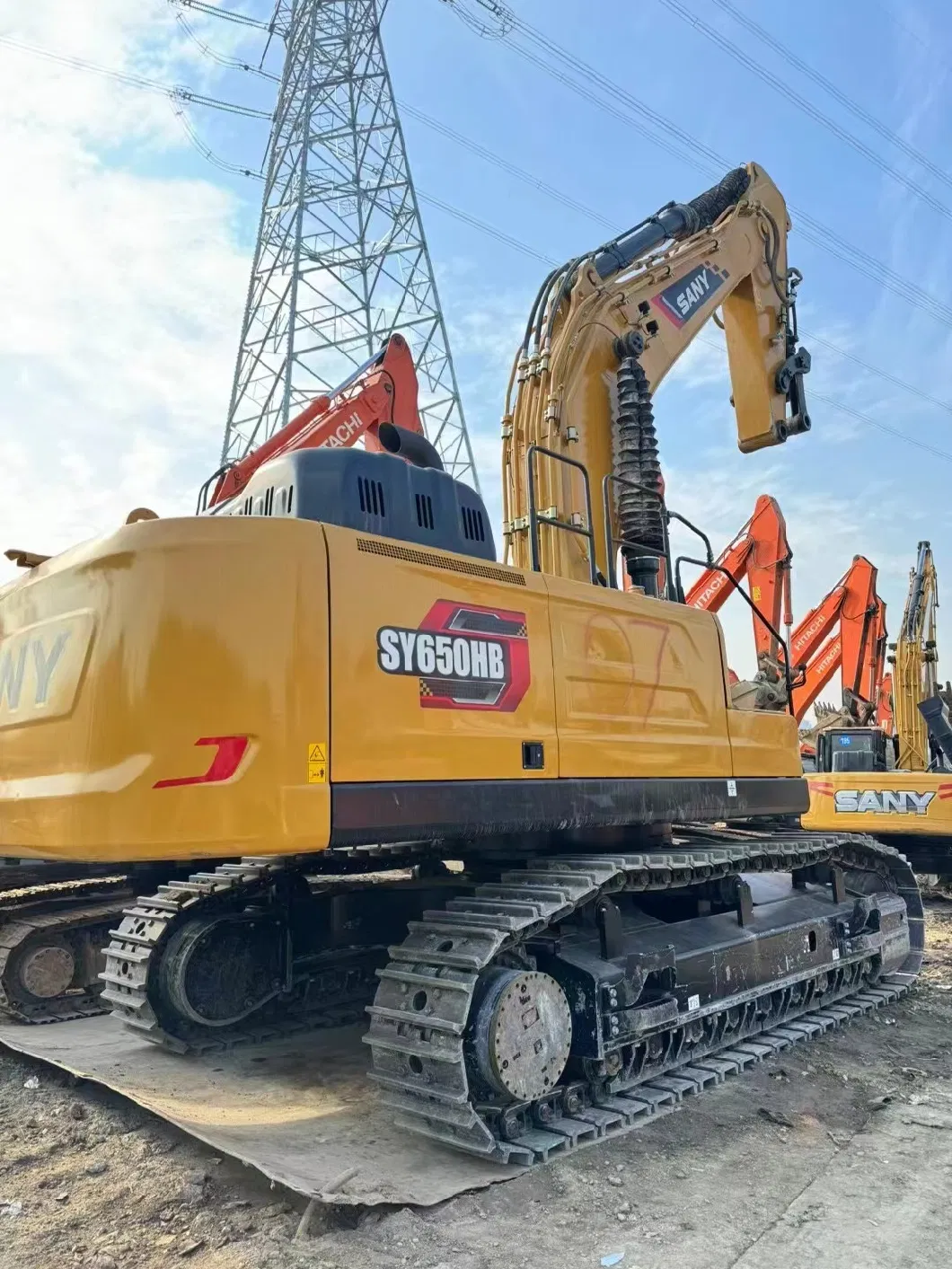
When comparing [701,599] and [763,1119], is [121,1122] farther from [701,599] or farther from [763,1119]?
[701,599]

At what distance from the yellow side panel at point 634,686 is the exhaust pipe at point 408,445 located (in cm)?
105

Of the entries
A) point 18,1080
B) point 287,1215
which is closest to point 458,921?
point 287,1215

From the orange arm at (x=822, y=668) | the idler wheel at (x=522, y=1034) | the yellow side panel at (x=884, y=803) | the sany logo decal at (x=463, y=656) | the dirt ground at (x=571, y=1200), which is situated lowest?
the dirt ground at (x=571, y=1200)

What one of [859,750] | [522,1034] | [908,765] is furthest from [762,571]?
[522,1034]

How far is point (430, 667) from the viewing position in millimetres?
3928

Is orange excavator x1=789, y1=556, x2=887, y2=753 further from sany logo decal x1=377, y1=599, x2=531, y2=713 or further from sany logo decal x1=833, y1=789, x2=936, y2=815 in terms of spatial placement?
sany logo decal x1=377, y1=599, x2=531, y2=713

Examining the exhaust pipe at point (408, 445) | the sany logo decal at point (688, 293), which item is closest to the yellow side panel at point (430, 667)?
the exhaust pipe at point (408, 445)

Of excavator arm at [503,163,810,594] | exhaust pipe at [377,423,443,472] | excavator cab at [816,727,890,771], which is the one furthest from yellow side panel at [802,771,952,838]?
exhaust pipe at [377,423,443,472]

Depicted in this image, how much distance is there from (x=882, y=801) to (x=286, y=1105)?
7966mm

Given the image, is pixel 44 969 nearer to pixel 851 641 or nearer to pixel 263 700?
pixel 263 700

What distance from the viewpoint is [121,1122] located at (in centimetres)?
435

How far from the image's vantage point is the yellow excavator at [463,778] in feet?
11.3

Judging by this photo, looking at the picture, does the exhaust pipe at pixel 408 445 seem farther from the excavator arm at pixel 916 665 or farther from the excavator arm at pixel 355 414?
the excavator arm at pixel 916 665

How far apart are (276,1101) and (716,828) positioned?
3.19 meters
